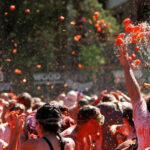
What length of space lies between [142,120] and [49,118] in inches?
32.1

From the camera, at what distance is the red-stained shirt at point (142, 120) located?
3807 millimetres

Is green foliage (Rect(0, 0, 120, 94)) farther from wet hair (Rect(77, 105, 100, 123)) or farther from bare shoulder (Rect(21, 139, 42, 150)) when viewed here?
bare shoulder (Rect(21, 139, 42, 150))

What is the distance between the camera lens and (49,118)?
3.69m

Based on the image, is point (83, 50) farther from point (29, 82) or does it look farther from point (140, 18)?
point (140, 18)

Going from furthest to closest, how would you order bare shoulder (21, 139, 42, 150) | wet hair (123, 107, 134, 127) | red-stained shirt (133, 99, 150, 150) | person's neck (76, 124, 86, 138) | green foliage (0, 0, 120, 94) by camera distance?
green foliage (0, 0, 120, 94) < wet hair (123, 107, 134, 127) < person's neck (76, 124, 86, 138) < red-stained shirt (133, 99, 150, 150) < bare shoulder (21, 139, 42, 150)

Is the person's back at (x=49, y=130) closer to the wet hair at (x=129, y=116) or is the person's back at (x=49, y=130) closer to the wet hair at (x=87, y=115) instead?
the wet hair at (x=87, y=115)

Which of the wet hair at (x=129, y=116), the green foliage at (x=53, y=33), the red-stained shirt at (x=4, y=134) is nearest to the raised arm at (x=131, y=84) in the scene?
the wet hair at (x=129, y=116)

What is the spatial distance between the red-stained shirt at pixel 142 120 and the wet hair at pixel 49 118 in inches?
27.2

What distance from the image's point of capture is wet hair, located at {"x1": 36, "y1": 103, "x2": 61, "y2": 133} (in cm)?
369

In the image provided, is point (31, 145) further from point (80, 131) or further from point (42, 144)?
point (80, 131)

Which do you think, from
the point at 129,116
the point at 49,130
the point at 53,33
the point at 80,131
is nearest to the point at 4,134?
the point at 80,131

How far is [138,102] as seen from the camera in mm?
3820

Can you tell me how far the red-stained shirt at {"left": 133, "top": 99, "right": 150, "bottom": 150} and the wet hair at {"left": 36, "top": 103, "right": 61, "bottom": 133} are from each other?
0.69m

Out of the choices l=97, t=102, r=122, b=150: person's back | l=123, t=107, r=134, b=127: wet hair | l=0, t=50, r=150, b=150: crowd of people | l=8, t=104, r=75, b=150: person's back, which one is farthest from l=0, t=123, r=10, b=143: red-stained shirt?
l=8, t=104, r=75, b=150: person's back
